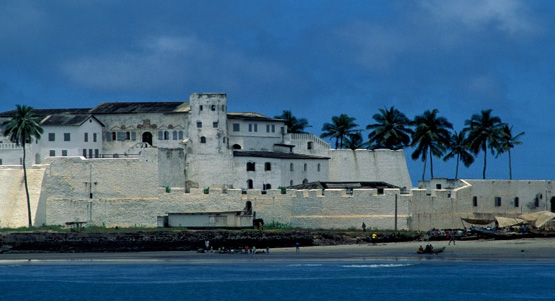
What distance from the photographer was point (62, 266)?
83.9 metres

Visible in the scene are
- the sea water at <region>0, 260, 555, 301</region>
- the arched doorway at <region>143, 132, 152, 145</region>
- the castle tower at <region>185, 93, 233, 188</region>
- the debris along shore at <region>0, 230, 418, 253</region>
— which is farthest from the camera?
the arched doorway at <region>143, 132, 152, 145</region>

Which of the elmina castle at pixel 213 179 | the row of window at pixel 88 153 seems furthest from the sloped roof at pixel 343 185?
the row of window at pixel 88 153

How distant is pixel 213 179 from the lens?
100 meters

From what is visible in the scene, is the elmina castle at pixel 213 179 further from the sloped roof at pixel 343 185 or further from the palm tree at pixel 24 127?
the palm tree at pixel 24 127

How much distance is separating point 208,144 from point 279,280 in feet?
91.8

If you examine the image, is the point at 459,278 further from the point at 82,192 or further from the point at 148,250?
the point at 82,192

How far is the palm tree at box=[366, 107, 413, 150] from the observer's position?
108750 mm

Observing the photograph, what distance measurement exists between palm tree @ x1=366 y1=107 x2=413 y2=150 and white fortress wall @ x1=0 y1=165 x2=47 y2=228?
28615 millimetres

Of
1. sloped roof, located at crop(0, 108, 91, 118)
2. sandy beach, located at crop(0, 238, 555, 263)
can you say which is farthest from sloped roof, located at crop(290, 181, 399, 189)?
sloped roof, located at crop(0, 108, 91, 118)

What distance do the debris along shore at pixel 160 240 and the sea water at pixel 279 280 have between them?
5246 millimetres

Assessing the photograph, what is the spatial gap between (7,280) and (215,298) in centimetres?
1545

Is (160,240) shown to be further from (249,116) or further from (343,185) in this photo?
(249,116)

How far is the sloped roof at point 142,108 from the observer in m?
106

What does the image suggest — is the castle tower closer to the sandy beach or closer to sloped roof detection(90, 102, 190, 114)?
sloped roof detection(90, 102, 190, 114)
